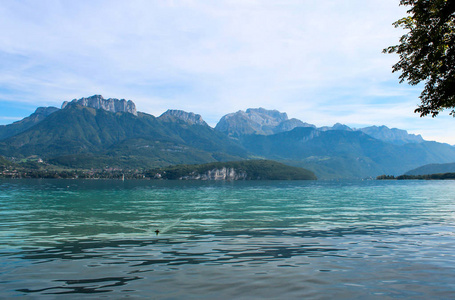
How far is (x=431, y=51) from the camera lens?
24.2 metres

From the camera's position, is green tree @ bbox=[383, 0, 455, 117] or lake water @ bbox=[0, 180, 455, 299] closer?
lake water @ bbox=[0, 180, 455, 299]

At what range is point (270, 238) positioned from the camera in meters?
29.5

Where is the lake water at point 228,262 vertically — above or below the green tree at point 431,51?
below

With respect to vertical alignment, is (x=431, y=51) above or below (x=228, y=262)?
above

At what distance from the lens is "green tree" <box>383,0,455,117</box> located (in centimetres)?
2286

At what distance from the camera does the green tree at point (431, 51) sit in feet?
75.0

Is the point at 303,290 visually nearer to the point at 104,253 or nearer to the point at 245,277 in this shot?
the point at 245,277

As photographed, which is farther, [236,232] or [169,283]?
[236,232]

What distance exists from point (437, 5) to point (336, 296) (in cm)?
2095

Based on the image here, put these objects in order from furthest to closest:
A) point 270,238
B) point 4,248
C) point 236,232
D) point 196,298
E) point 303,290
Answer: point 236,232 → point 270,238 → point 4,248 → point 303,290 → point 196,298

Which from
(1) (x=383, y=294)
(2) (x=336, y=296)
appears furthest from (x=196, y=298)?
(1) (x=383, y=294)

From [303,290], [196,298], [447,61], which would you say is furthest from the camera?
[447,61]

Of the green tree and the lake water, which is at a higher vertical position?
the green tree

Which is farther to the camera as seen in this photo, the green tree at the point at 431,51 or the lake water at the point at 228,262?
the green tree at the point at 431,51
